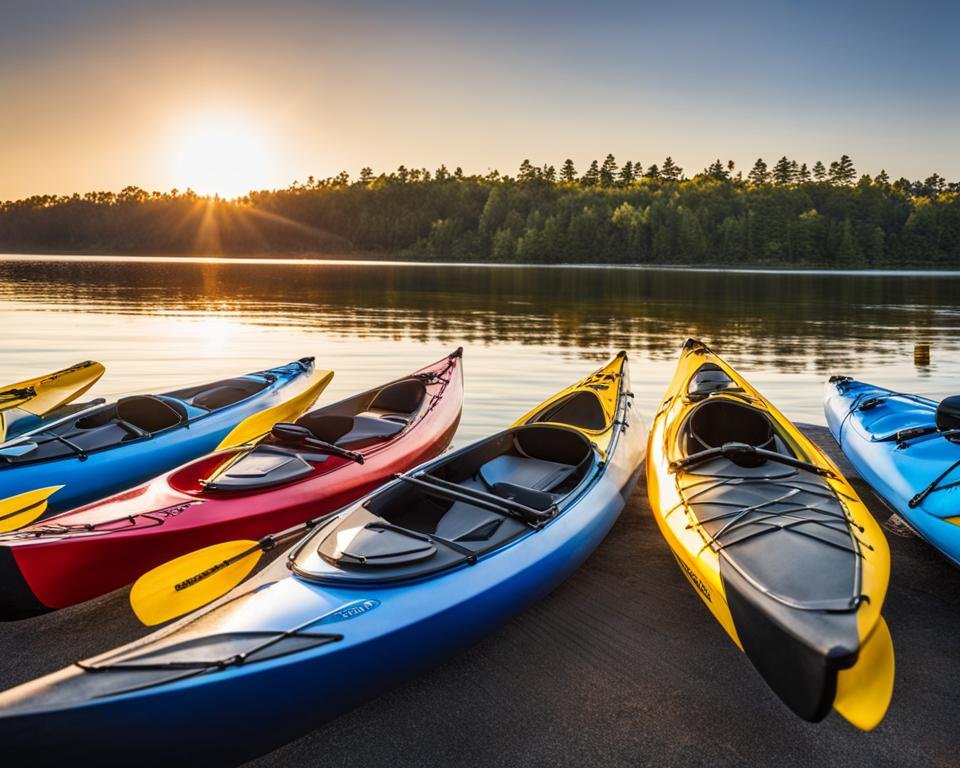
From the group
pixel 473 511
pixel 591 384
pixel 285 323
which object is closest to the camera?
pixel 473 511

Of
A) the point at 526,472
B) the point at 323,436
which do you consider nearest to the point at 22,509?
the point at 323,436

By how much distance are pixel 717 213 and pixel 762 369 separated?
11909 centimetres

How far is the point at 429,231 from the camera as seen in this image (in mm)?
153500

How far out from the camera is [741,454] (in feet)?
19.6

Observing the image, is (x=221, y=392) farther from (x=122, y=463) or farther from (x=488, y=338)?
(x=488, y=338)

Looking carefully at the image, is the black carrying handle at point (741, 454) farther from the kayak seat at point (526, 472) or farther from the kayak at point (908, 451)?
the kayak seat at point (526, 472)

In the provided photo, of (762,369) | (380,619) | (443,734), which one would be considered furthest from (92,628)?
(762,369)

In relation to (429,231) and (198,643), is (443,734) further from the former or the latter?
(429,231)

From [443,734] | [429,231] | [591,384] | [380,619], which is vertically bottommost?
[443,734]

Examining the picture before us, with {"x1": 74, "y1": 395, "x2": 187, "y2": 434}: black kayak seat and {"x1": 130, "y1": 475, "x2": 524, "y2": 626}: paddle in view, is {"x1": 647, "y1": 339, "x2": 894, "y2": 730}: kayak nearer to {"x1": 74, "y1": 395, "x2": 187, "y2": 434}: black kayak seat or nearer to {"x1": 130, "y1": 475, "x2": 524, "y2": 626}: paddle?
{"x1": 130, "y1": 475, "x2": 524, "y2": 626}: paddle

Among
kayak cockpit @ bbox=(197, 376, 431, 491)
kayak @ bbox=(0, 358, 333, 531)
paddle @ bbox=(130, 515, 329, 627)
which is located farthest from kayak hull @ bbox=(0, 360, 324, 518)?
paddle @ bbox=(130, 515, 329, 627)

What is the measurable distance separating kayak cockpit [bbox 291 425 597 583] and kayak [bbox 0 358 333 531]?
2.63 meters

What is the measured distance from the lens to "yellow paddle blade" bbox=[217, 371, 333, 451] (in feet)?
25.4

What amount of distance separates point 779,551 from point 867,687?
114 cm
